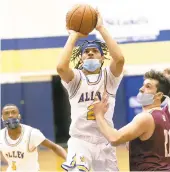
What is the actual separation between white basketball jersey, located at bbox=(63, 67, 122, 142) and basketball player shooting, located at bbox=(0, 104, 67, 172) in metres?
1.04

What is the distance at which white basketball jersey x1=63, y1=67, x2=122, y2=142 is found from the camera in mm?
3914

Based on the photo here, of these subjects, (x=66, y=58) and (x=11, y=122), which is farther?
(x=11, y=122)

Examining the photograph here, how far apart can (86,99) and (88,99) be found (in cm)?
2

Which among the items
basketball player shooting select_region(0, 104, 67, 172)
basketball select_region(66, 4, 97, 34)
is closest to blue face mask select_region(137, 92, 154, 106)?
basketball select_region(66, 4, 97, 34)

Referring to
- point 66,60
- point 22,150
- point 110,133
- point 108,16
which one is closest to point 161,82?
point 110,133

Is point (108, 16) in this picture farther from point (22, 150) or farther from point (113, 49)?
point (113, 49)

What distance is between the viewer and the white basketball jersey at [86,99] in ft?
12.8

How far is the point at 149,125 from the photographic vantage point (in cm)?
335

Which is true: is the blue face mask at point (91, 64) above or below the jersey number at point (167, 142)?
above

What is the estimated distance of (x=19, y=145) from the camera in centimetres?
497

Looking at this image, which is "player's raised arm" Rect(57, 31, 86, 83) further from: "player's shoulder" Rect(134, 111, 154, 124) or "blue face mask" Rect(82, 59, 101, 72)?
"player's shoulder" Rect(134, 111, 154, 124)

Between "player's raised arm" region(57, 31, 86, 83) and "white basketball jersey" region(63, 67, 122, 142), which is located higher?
"player's raised arm" region(57, 31, 86, 83)

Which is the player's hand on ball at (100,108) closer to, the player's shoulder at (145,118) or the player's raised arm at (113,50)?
the player's shoulder at (145,118)

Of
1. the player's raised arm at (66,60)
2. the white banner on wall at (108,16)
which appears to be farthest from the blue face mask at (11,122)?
the white banner on wall at (108,16)
